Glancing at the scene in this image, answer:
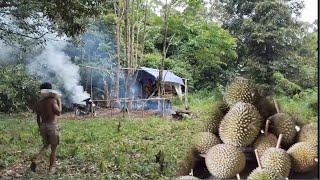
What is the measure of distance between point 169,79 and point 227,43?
31 cm

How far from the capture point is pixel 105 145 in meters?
1.86

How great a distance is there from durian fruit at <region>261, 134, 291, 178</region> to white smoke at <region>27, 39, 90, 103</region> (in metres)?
1.06

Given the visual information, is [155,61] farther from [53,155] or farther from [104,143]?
[53,155]

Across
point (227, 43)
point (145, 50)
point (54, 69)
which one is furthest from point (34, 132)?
point (227, 43)

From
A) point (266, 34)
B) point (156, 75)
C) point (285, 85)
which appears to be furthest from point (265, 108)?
point (156, 75)

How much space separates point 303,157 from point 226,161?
19cm

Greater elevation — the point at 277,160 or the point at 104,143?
the point at 277,160

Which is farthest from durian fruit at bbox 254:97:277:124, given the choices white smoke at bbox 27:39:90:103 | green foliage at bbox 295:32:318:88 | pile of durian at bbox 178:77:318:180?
white smoke at bbox 27:39:90:103

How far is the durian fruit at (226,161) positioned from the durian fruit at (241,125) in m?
0.02

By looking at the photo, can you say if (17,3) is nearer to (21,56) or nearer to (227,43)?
(21,56)

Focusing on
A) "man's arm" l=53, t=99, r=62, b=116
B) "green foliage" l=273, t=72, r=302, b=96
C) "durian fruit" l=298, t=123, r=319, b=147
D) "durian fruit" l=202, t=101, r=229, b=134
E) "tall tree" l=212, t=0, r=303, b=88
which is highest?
"tall tree" l=212, t=0, r=303, b=88

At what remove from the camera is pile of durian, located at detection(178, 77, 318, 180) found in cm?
100

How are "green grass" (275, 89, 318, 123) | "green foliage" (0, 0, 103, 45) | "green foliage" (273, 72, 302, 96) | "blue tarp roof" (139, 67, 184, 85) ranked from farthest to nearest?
"green foliage" (0, 0, 103, 45), "blue tarp roof" (139, 67, 184, 85), "green foliage" (273, 72, 302, 96), "green grass" (275, 89, 318, 123)

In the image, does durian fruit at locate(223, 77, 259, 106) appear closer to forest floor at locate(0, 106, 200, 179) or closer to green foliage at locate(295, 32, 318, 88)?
green foliage at locate(295, 32, 318, 88)
